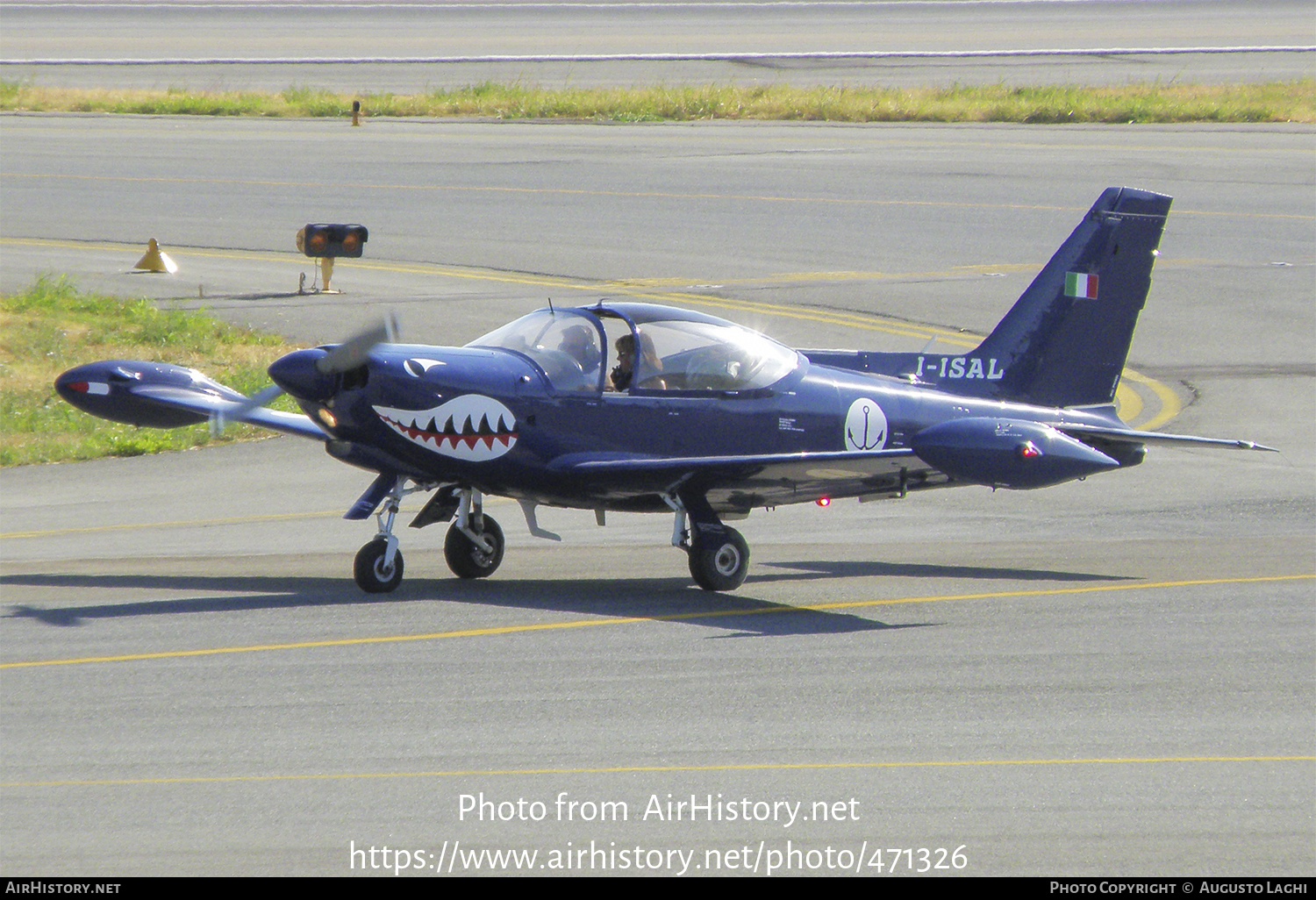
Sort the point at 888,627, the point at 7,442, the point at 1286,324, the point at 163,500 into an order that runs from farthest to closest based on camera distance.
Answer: the point at 1286,324 < the point at 7,442 < the point at 163,500 < the point at 888,627

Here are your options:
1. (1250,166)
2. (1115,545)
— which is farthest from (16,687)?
(1250,166)

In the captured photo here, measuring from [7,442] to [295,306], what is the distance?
316 inches

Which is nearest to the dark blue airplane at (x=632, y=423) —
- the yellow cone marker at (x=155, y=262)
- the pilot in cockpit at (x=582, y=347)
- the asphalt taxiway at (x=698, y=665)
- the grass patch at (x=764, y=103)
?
the pilot in cockpit at (x=582, y=347)

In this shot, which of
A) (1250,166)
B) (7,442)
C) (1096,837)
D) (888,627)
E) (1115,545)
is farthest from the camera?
(1250,166)

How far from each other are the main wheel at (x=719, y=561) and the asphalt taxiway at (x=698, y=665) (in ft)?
0.60

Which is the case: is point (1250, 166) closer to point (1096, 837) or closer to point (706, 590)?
point (706, 590)

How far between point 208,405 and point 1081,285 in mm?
7721

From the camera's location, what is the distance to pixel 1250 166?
39.6 metres

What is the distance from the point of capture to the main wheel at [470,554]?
13234 mm

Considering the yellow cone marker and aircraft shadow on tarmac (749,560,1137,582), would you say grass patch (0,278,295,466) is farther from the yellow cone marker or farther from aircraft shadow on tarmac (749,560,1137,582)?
aircraft shadow on tarmac (749,560,1137,582)

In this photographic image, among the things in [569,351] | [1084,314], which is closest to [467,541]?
[569,351]

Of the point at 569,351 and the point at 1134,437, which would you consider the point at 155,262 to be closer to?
the point at 569,351

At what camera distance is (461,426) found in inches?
476

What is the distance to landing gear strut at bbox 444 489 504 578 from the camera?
13.2m
